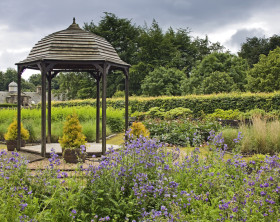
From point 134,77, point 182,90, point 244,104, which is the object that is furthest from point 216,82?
point 134,77

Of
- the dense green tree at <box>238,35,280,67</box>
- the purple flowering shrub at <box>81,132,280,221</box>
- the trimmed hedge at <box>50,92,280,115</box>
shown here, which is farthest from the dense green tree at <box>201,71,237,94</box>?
the purple flowering shrub at <box>81,132,280,221</box>

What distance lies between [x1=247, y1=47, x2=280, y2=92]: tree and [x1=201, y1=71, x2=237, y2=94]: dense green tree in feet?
9.89

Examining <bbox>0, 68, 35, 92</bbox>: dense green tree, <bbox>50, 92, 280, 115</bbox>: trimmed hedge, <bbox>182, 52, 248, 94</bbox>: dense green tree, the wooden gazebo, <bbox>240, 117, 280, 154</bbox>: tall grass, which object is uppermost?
<bbox>0, 68, 35, 92</bbox>: dense green tree

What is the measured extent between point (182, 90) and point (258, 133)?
2074cm

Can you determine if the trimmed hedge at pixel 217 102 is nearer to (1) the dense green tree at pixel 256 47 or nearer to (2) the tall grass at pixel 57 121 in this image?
(2) the tall grass at pixel 57 121

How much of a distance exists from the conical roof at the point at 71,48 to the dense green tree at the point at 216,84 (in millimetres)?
18064

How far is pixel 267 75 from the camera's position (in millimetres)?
27281

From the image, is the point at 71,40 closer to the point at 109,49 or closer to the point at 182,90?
the point at 109,49

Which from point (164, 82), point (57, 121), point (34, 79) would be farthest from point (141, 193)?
point (34, 79)

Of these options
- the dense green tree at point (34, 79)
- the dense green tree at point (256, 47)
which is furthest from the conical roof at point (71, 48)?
the dense green tree at point (34, 79)

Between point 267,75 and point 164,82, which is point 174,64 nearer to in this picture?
point 164,82

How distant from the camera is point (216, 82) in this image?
25.5 m

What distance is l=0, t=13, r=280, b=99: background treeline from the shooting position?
27.7m

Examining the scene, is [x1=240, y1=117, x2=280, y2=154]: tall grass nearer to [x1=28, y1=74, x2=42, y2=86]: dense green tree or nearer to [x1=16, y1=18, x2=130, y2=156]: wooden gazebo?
[x1=16, y1=18, x2=130, y2=156]: wooden gazebo
